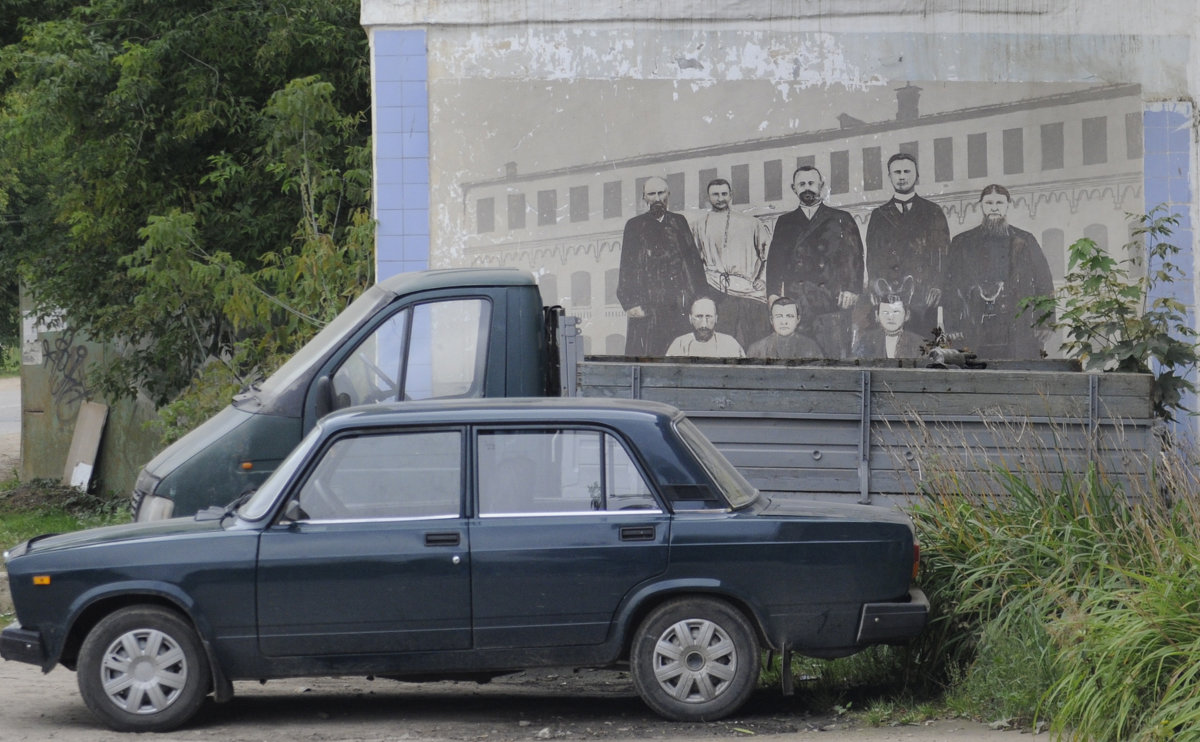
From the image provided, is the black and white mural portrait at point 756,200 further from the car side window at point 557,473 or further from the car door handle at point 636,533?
the car door handle at point 636,533

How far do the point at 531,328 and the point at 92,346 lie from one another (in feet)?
38.5

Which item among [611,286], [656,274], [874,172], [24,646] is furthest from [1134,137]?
[24,646]

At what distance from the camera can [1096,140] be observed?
501 inches

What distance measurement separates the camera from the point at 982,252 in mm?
12656

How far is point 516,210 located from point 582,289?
3.25 ft

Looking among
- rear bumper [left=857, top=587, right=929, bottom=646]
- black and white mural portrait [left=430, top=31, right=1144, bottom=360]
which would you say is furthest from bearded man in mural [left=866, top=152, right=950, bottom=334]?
rear bumper [left=857, top=587, right=929, bottom=646]

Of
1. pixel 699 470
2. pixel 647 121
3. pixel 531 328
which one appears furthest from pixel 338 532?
pixel 647 121

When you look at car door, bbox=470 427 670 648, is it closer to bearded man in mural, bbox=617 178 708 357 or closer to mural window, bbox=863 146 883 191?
bearded man in mural, bbox=617 178 708 357

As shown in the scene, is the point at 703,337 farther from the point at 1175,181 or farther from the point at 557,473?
the point at 557,473

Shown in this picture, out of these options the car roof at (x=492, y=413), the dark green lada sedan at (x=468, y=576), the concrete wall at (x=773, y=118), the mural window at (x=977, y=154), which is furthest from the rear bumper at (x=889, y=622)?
the mural window at (x=977, y=154)

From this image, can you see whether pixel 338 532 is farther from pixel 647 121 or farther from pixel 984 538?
pixel 647 121

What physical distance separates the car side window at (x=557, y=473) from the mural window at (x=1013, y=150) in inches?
309

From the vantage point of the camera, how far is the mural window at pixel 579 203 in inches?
498

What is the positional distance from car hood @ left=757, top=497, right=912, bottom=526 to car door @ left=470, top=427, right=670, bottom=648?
61cm
